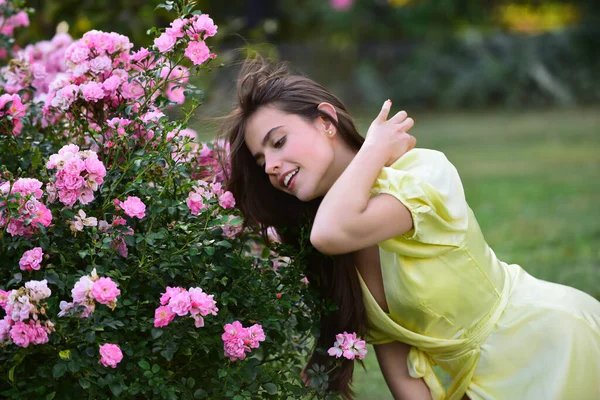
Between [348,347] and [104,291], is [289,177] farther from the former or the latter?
[104,291]

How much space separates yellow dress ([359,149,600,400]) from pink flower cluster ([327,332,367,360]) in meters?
0.12

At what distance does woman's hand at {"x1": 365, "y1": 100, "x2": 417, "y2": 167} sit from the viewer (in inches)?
95.0

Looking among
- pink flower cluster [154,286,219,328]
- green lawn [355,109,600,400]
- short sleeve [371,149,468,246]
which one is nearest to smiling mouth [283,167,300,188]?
short sleeve [371,149,468,246]

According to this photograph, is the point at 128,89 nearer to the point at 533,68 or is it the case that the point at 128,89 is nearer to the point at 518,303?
the point at 518,303

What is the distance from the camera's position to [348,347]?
2.44m

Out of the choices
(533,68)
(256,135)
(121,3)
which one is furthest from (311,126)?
(533,68)

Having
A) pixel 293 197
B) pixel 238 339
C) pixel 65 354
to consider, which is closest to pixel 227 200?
pixel 293 197

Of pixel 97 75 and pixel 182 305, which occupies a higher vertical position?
pixel 97 75

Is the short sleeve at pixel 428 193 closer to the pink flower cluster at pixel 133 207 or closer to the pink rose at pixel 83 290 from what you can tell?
the pink flower cluster at pixel 133 207

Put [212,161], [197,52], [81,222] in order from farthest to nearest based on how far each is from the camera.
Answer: [212,161], [197,52], [81,222]

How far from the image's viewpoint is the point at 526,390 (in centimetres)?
244

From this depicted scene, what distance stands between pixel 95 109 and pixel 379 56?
13.8m

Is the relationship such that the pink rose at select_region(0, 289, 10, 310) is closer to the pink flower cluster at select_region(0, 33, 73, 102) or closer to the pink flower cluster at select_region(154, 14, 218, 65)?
the pink flower cluster at select_region(154, 14, 218, 65)

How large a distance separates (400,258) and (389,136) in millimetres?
338
